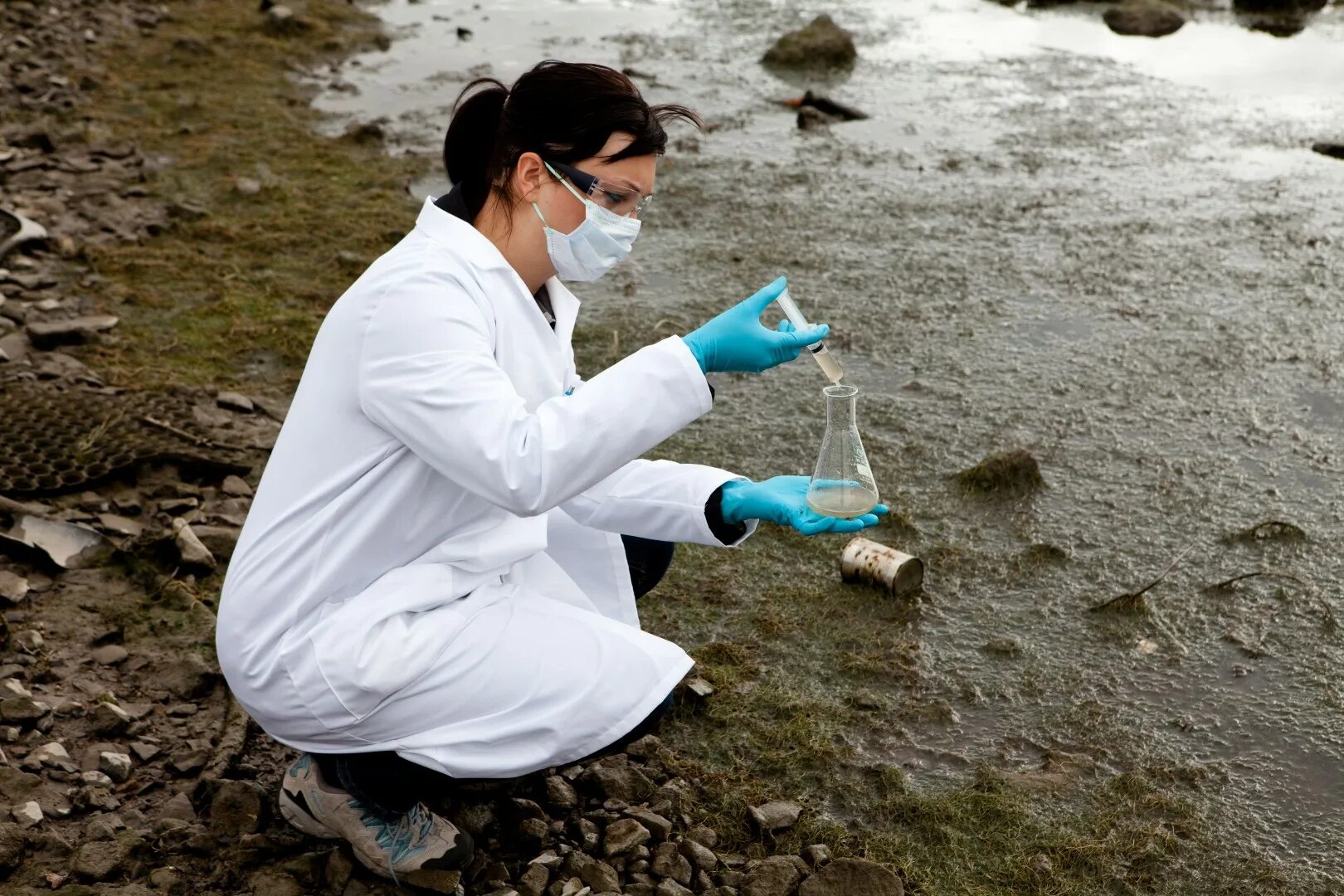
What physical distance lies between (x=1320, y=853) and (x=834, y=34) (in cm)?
796

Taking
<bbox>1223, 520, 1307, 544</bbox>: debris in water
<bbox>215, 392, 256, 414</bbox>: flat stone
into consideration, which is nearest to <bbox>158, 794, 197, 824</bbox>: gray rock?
<bbox>215, 392, 256, 414</bbox>: flat stone

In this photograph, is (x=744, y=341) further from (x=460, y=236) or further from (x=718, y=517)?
(x=460, y=236)

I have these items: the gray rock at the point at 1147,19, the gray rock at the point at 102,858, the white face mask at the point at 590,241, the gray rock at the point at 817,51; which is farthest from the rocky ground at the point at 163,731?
the gray rock at the point at 1147,19

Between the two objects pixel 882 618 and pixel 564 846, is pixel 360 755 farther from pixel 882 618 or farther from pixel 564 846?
pixel 882 618

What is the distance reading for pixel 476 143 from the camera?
290 centimetres

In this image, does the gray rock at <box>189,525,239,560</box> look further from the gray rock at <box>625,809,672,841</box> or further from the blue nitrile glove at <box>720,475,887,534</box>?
the blue nitrile glove at <box>720,475,887,534</box>

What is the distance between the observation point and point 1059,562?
416 centimetres

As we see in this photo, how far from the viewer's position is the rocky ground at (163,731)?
2.84m

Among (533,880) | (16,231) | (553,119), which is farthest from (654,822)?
(16,231)

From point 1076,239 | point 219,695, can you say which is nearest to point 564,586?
point 219,695

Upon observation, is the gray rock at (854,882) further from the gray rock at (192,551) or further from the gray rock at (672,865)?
the gray rock at (192,551)

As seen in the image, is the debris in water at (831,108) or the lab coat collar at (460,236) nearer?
the lab coat collar at (460,236)

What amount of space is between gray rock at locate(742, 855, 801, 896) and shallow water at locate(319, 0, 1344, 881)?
1.73 feet

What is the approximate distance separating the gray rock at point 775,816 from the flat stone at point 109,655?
1.75 metres
